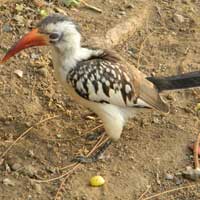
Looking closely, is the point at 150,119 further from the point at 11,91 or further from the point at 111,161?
the point at 11,91

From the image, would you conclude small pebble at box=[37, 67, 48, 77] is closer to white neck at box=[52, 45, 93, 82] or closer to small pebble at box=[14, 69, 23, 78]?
small pebble at box=[14, 69, 23, 78]

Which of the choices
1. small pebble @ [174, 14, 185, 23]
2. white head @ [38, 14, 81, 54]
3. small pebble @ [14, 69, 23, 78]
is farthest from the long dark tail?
small pebble @ [174, 14, 185, 23]

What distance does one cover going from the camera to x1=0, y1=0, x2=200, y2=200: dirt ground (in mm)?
4090

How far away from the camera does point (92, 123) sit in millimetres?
4598

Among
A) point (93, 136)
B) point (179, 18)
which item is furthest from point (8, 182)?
point (179, 18)

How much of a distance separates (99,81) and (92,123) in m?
0.58

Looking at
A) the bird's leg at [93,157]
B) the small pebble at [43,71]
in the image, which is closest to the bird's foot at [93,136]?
the bird's leg at [93,157]

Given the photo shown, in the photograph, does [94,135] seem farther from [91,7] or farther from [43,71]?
[91,7]

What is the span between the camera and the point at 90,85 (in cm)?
409

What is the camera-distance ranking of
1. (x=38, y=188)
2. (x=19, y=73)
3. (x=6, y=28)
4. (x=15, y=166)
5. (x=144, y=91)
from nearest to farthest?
(x=38, y=188), (x=15, y=166), (x=144, y=91), (x=19, y=73), (x=6, y=28)

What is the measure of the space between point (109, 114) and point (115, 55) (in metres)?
0.41

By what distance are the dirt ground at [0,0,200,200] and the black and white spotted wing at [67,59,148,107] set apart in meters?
0.34

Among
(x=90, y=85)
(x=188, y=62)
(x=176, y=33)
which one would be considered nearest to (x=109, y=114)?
(x=90, y=85)

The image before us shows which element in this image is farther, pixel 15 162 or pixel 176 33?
pixel 176 33
